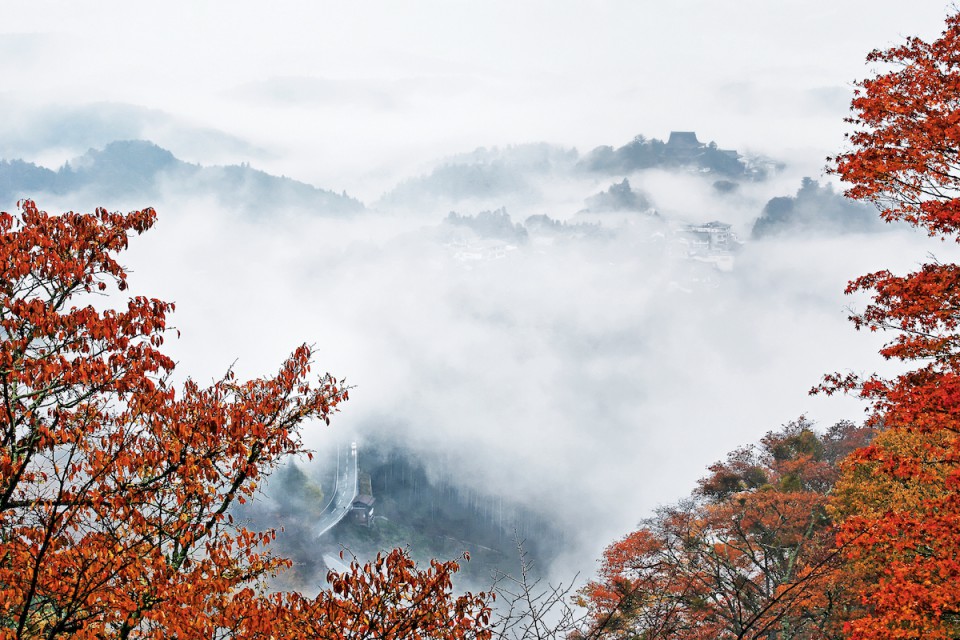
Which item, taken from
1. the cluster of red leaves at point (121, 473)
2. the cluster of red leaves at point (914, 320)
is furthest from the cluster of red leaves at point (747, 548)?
the cluster of red leaves at point (121, 473)

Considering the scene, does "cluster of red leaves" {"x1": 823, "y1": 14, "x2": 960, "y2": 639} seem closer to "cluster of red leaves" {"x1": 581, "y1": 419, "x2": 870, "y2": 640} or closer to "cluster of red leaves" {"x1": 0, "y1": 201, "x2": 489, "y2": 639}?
"cluster of red leaves" {"x1": 0, "y1": 201, "x2": 489, "y2": 639}

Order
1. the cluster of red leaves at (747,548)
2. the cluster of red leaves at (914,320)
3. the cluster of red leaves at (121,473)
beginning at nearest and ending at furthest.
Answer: the cluster of red leaves at (121,473) < the cluster of red leaves at (914,320) < the cluster of red leaves at (747,548)

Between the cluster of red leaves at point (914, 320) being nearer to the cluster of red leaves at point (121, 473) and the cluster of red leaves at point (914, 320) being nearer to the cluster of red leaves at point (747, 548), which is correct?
the cluster of red leaves at point (121, 473)

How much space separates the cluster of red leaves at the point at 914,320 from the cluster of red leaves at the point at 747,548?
7.38 meters

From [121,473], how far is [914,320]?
11.4 m

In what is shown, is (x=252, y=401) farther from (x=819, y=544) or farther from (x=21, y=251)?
(x=819, y=544)

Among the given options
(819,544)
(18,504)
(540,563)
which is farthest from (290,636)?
(540,563)

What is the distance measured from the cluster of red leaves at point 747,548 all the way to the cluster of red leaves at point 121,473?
10.9 meters

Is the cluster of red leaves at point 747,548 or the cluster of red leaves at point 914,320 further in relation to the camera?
the cluster of red leaves at point 747,548

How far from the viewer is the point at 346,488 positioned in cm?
9650

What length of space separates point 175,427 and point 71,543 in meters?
1.74

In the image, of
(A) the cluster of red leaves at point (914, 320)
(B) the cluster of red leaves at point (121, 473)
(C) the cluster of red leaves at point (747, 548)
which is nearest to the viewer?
(B) the cluster of red leaves at point (121, 473)

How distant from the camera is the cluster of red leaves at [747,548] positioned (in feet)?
58.4

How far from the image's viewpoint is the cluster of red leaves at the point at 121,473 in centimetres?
623
